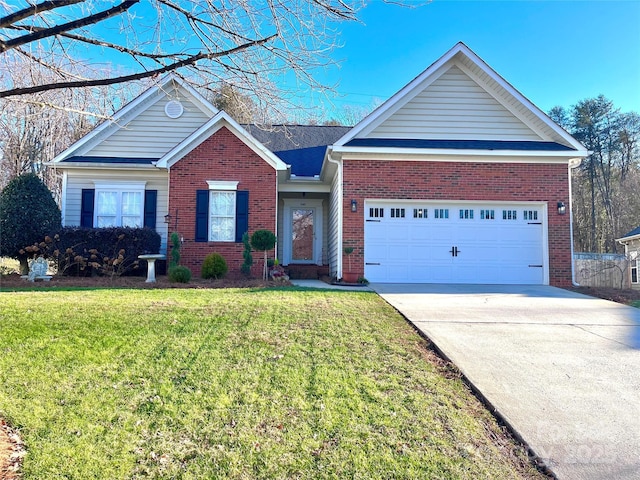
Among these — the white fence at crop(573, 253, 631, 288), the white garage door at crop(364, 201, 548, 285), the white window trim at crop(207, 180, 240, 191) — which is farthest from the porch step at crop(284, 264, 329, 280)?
the white fence at crop(573, 253, 631, 288)

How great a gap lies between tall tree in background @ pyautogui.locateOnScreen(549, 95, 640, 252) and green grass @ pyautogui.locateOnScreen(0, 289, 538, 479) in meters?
29.0

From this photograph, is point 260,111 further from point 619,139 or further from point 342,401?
point 619,139

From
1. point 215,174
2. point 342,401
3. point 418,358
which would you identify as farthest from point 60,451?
point 215,174

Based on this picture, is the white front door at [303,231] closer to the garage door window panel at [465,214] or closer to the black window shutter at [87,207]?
the garage door window panel at [465,214]

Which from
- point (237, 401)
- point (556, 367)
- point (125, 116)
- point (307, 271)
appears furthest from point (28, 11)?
point (307, 271)

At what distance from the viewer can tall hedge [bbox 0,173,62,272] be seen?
10969 mm

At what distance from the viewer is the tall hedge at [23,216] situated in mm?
10969

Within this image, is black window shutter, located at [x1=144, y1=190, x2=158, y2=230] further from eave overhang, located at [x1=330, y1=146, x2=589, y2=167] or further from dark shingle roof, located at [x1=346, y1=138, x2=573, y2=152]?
dark shingle roof, located at [x1=346, y1=138, x2=573, y2=152]

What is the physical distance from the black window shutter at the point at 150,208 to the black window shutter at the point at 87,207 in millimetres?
1653

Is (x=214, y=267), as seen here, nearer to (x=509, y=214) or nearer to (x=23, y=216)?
(x=23, y=216)

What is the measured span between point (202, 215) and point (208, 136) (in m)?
2.32

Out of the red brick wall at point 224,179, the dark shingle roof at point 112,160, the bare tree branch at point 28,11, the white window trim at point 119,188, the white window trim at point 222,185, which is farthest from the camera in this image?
the white window trim at point 119,188

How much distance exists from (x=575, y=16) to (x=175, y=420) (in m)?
11.3

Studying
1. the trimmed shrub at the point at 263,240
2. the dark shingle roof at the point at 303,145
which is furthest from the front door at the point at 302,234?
the trimmed shrub at the point at 263,240
